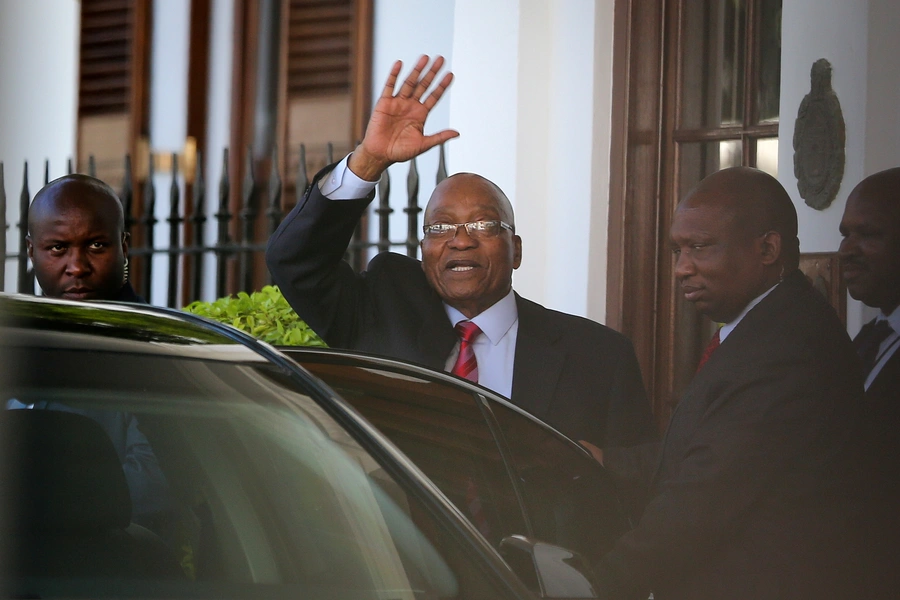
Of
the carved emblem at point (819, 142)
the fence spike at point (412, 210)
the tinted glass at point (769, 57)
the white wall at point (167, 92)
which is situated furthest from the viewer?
the white wall at point (167, 92)

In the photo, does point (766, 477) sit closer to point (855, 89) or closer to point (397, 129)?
point (397, 129)

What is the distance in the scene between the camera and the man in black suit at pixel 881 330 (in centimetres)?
257

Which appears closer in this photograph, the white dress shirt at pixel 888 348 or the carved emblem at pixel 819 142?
the white dress shirt at pixel 888 348

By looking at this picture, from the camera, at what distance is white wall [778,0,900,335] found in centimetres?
357

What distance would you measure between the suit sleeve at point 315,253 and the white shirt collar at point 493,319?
0.96 ft

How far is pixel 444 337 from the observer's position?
296cm

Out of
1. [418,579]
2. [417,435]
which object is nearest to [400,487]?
[418,579]

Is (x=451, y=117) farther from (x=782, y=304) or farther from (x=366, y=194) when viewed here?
(x=782, y=304)

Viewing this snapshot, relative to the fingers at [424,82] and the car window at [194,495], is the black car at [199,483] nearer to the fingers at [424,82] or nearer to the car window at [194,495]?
the car window at [194,495]

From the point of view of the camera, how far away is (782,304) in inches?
92.4

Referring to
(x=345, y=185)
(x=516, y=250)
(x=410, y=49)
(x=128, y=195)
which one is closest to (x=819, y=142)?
(x=516, y=250)

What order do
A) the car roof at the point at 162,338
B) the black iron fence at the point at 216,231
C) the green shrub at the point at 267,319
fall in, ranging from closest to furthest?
1. the car roof at the point at 162,338
2. the green shrub at the point at 267,319
3. the black iron fence at the point at 216,231

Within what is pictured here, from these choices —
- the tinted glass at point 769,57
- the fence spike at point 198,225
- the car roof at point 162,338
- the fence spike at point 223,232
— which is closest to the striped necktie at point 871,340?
the car roof at point 162,338

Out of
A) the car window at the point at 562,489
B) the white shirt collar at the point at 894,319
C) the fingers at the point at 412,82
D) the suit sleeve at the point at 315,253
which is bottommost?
the car window at the point at 562,489
